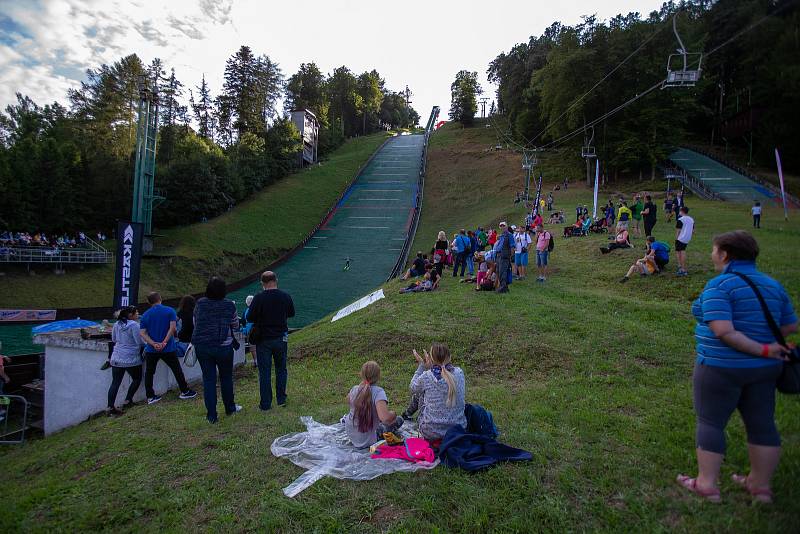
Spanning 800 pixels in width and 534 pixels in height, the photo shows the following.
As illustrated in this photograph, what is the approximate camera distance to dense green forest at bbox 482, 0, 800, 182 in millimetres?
4434

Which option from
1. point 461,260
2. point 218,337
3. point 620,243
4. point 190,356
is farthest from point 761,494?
point 620,243

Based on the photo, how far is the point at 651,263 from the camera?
534 inches

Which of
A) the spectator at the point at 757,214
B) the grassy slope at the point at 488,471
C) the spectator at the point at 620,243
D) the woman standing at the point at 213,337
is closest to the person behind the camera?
the grassy slope at the point at 488,471

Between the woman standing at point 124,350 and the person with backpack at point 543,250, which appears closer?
the woman standing at point 124,350

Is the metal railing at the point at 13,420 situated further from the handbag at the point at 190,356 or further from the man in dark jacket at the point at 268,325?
the man in dark jacket at the point at 268,325

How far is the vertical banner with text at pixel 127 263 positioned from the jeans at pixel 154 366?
8774 mm

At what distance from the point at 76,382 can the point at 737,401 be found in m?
10.4

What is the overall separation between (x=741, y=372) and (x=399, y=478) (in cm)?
284

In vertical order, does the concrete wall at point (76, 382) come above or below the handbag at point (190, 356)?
below

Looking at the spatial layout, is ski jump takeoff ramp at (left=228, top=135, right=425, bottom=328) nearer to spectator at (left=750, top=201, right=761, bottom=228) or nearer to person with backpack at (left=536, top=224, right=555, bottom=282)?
person with backpack at (left=536, top=224, right=555, bottom=282)

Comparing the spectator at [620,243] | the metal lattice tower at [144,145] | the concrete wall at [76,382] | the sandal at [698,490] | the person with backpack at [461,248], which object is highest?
the metal lattice tower at [144,145]

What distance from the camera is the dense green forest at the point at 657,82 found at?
4434mm

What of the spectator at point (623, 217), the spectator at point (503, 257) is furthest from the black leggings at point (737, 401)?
the spectator at point (623, 217)

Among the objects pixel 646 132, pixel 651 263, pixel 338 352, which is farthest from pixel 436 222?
pixel 338 352
